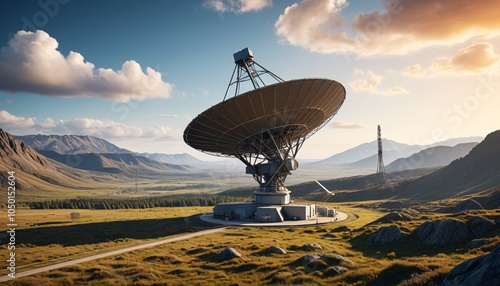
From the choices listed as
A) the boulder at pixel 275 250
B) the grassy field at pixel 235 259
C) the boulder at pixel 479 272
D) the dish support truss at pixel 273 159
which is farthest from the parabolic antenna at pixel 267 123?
the boulder at pixel 479 272

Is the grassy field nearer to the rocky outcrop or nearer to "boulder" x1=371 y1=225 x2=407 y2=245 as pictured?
the rocky outcrop

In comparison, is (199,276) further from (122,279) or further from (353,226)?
(353,226)

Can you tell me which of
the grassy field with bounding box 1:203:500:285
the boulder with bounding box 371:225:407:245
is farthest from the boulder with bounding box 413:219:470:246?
the boulder with bounding box 371:225:407:245

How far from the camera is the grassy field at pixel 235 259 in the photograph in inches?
1001

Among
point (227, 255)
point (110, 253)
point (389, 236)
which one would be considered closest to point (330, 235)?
point (389, 236)

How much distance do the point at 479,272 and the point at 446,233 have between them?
25420 mm

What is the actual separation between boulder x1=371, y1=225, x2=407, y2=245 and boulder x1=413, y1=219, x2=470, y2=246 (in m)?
2.46

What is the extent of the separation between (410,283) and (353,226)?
150 ft

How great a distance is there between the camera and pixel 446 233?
35688 millimetres

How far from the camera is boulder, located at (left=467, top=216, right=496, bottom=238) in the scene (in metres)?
34.8

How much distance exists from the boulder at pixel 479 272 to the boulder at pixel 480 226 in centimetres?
2355

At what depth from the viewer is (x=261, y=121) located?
5800 centimetres

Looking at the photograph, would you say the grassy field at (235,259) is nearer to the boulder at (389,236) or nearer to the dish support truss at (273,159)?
the boulder at (389,236)

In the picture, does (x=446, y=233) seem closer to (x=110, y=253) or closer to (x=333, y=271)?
(x=333, y=271)
